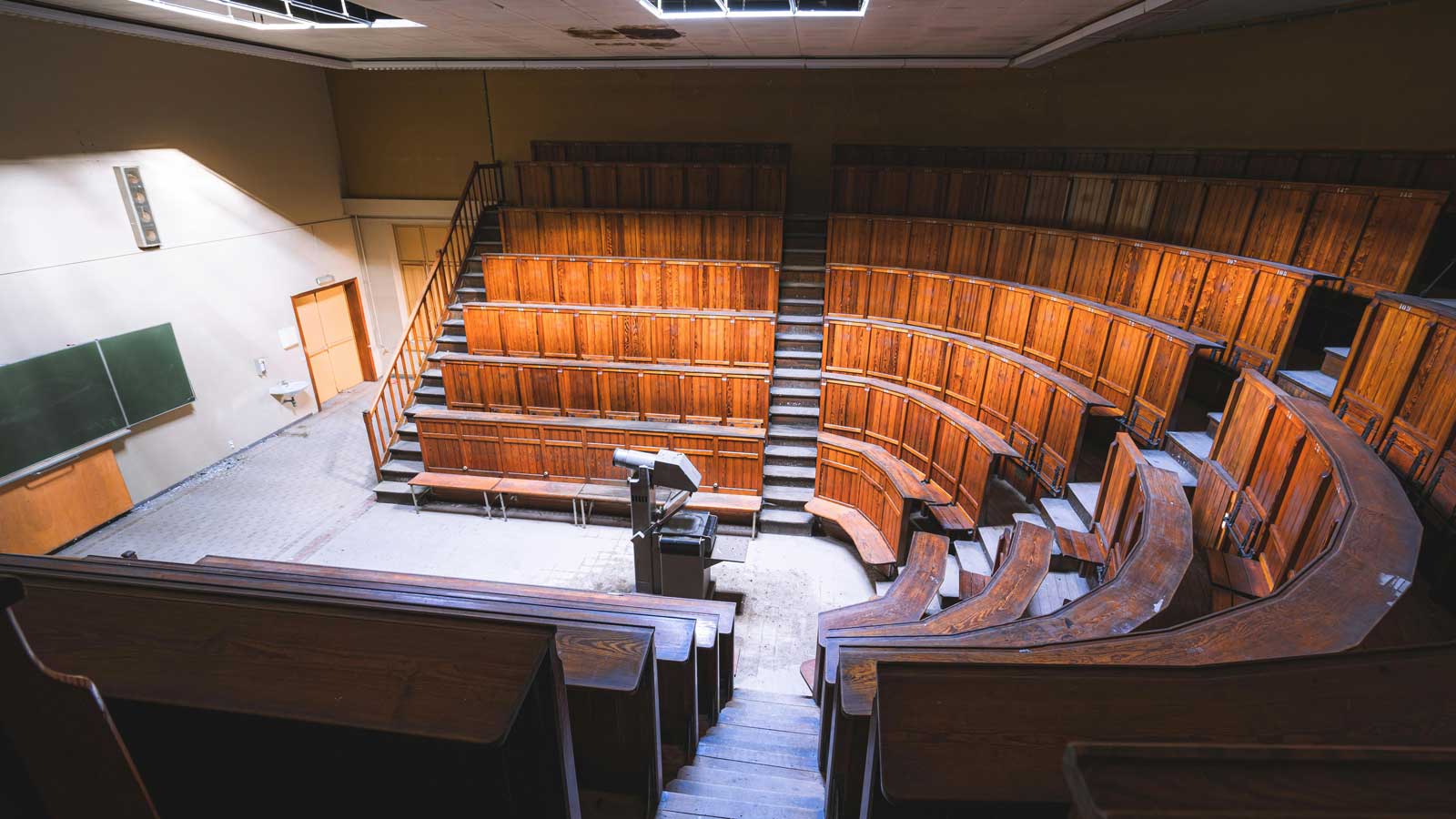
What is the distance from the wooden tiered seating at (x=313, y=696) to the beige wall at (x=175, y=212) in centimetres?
770

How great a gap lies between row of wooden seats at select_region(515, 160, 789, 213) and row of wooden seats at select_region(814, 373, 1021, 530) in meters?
2.80

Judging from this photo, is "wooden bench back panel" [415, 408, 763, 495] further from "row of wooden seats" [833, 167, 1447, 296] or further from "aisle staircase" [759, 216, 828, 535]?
"row of wooden seats" [833, 167, 1447, 296]

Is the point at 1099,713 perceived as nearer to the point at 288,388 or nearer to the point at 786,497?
the point at 786,497

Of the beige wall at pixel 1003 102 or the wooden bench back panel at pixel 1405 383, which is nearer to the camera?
the wooden bench back panel at pixel 1405 383

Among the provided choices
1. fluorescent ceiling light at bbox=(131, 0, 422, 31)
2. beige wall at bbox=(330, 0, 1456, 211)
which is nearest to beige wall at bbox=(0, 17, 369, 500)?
beige wall at bbox=(330, 0, 1456, 211)

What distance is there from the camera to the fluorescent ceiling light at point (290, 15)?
205 inches

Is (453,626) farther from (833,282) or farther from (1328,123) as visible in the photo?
(1328,123)

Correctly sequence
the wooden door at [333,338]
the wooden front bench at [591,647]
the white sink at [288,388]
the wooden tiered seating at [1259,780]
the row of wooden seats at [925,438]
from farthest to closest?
the wooden door at [333,338] → the white sink at [288,388] → the row of wooden seats at [925,438] → the wooden front bench at [591,647] → the wooden tiered seating at [1259,780]

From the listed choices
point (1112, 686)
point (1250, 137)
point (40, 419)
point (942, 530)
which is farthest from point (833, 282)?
point (40, 419)

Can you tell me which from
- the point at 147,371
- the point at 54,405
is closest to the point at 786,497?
the point at 147,371

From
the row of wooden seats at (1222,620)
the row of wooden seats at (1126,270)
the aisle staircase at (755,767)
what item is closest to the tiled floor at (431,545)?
the aisle staircase at (755,767)

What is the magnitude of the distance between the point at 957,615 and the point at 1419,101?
5.66m

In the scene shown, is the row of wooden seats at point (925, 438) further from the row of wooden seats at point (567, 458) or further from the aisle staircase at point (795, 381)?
the row of wooden seats at point (567, 458)

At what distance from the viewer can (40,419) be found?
6.36 meters
